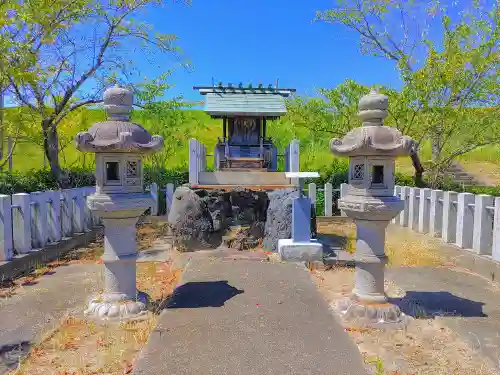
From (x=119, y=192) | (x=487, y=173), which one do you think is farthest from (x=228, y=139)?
(x=487, y=173)

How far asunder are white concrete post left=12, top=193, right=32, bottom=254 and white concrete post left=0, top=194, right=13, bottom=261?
37 centimetres

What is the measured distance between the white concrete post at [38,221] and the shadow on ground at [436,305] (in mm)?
6777

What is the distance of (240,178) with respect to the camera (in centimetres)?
1032

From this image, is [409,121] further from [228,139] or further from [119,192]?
[119,192]

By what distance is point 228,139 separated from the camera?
12.4 m

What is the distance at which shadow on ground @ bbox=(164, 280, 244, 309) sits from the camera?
4.99m

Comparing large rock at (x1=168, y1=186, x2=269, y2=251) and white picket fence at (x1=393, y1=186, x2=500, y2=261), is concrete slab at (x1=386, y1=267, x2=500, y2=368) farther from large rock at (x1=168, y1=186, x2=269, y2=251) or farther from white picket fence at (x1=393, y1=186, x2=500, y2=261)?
large rock at (x1=168, y1=186, x2=269, y2=251)

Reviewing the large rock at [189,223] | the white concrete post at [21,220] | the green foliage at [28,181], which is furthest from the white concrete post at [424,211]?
the green foliage at [28,181]

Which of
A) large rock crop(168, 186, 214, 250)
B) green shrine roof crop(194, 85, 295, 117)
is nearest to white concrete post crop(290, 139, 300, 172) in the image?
green shrine roof crop(194, 85, 295, 117)

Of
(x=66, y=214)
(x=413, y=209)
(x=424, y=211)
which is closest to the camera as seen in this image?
(x=66, y=214)

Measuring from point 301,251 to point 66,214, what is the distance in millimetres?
5693

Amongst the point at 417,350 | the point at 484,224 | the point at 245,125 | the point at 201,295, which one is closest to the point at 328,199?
the point at 245,125

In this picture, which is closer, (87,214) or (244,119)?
(87,214)

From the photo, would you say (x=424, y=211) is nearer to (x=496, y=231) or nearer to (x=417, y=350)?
(x=496, y=231)
